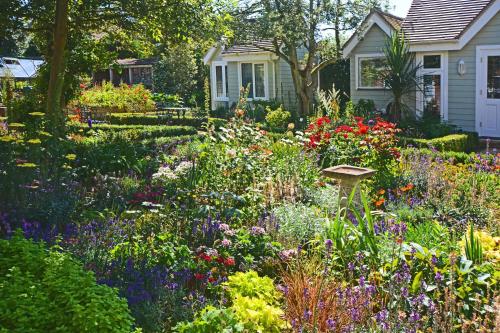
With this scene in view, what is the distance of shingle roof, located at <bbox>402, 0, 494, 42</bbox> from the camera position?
17234mm

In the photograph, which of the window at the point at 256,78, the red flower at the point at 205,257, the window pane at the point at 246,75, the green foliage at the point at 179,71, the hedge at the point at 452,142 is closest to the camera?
the red flower at the point at 205,257

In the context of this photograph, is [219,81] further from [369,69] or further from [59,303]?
[59,303]

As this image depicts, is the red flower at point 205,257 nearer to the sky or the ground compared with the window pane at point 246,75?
nearer to the ground

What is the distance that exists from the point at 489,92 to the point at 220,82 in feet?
49.0

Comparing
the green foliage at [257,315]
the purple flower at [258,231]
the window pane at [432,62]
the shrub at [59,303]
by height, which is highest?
the window pane at [432,62]

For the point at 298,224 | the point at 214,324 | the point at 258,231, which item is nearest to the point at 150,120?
the point at 298,224

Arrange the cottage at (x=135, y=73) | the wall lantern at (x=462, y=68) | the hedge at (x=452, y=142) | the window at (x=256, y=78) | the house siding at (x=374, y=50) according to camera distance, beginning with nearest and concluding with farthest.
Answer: the hedge at (x=452, y=142), the wall lantern at (x=462, y=68), the house siding at (x=374, y=50), the window at (x=256, y=78), the cottage at (x=135, y=73)

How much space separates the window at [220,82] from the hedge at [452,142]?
14.7 m

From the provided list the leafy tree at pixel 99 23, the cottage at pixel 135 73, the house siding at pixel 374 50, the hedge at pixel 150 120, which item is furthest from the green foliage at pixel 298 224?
the cottage at pixel 135 73

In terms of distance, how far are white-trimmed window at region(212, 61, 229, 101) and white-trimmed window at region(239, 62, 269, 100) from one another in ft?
6.81

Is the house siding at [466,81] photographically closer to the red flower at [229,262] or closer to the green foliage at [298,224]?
the green foliage at [298,224]

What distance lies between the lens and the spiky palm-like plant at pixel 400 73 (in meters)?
17.4

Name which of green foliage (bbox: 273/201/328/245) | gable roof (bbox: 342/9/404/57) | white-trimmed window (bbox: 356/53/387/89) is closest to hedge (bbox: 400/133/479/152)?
white-trimmed window (bbox: 356/53/387/89)

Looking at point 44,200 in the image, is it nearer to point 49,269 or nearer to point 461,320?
point 49,269
